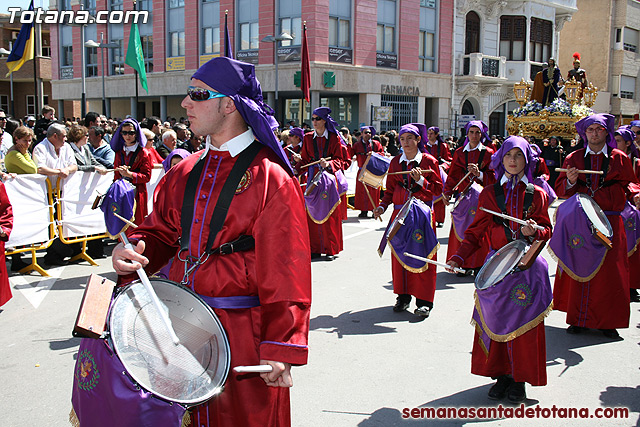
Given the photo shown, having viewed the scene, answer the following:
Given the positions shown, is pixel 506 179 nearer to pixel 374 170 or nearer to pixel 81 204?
pixel 374 170

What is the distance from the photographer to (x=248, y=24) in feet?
93.7

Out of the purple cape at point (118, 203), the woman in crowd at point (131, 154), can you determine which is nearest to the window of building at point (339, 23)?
the woman in crowd at point (131, 154)

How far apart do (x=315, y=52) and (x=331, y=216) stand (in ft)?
58.1

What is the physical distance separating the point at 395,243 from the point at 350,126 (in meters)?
22.7

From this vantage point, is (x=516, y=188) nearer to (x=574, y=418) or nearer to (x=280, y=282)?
(x=574, y=418)

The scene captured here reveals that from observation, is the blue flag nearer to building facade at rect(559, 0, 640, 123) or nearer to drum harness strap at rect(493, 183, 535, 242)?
drum harness strap at rect(493, 183, 535, 242)

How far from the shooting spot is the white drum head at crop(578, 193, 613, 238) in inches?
241

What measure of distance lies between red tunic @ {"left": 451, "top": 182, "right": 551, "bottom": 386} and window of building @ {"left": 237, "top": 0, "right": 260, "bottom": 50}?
2472cm

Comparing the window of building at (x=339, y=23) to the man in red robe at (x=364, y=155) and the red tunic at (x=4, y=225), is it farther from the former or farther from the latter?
the red tunic at (x=4, y=225)

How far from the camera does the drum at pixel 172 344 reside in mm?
2527

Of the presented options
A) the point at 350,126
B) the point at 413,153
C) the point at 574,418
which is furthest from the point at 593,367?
the point at 350,126

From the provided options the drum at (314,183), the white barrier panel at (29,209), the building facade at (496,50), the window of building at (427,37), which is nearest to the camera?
the white barrier panel at (29,209)

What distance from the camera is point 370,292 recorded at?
26.4 ft

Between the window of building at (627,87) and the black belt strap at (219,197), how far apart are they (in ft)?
157
